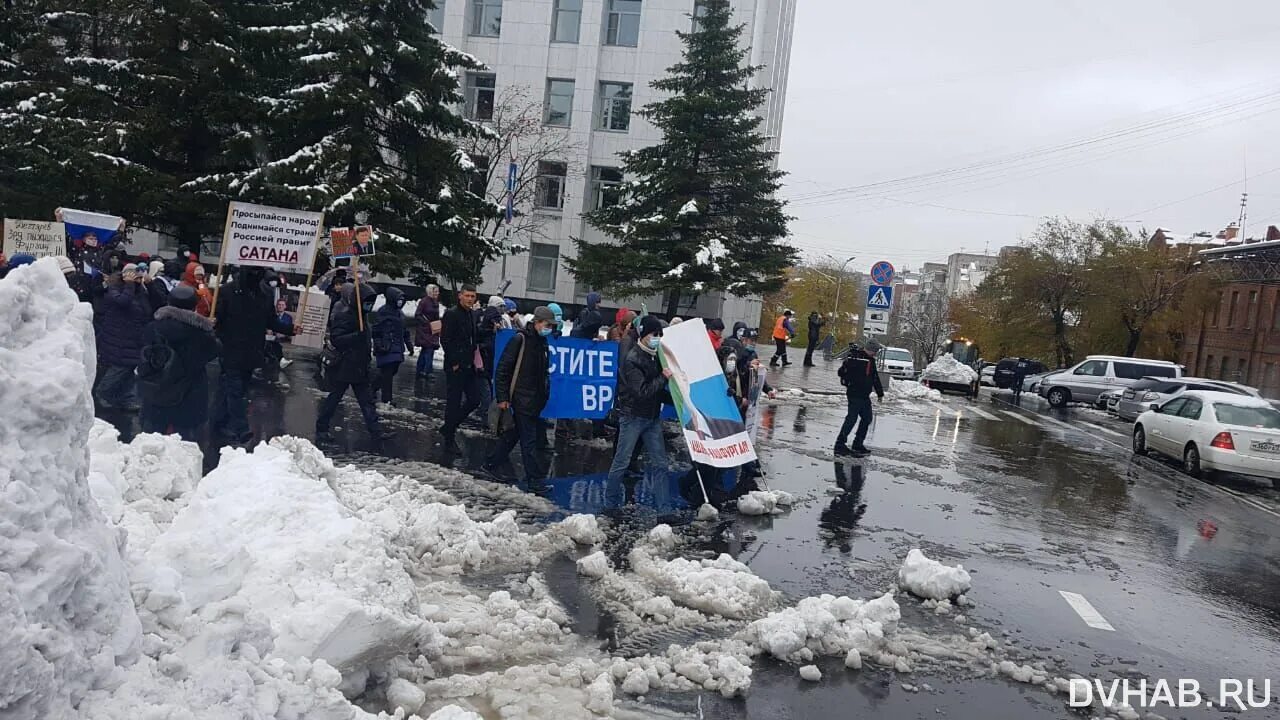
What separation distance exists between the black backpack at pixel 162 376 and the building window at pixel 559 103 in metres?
34.8

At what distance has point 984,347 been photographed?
215 feet

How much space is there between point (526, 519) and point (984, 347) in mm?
62766

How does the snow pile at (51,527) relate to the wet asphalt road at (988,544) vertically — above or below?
above

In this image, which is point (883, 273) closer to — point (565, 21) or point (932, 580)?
point (932, 580)

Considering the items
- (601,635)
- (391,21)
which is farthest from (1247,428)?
(391,21)

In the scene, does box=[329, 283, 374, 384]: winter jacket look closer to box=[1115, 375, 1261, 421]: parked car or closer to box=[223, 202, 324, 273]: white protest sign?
box=[223, 202, 324, 273]: white protest sign

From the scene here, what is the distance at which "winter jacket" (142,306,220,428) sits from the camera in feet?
26.4

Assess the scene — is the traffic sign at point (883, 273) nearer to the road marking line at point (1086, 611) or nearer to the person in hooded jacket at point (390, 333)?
the person in hooded jacket at point (390, 333)

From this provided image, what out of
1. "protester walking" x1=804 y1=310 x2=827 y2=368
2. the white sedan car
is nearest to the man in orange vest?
"protester walking" x1=804 y1=310 x2=827 y2=368

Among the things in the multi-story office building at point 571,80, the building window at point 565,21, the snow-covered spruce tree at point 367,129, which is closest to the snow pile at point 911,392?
the snow-covered spruce tree at point 367,129

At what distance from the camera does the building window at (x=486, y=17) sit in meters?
42.5

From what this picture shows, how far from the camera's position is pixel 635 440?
9.34m

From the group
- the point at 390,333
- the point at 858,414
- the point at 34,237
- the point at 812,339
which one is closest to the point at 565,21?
the point at 812,339

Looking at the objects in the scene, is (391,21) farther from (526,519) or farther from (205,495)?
(205,495)
